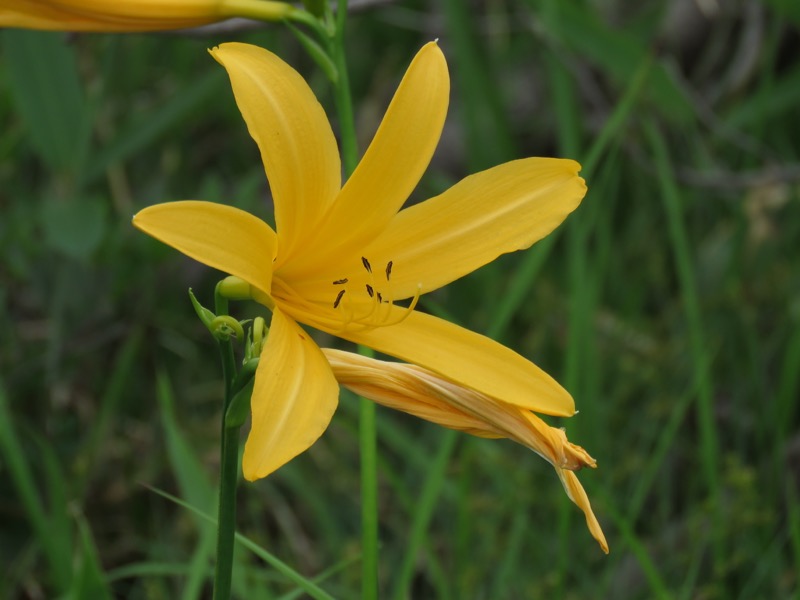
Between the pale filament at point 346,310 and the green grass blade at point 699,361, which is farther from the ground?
the pale filament at point 346,310

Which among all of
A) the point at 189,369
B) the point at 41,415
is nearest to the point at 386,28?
the point at 189,369

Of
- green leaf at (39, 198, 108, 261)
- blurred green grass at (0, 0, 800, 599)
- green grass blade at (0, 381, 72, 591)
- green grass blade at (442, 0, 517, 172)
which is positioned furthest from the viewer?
green grass blade at (442, 0, 517, 172)

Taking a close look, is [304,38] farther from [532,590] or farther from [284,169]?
[532,590]

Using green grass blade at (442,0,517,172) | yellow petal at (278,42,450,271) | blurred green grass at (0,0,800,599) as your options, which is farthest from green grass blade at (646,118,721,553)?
yellow petal at (278,42,450,271)

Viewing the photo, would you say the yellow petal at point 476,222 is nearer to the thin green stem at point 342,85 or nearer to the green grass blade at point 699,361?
the thin green stem at point 342,85

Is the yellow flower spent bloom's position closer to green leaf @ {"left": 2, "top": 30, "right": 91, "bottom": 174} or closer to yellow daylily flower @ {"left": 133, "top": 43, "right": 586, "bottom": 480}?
yellow daylily flower @ {"left": 133, "top": 43, "right": 586, "bottom": 480}

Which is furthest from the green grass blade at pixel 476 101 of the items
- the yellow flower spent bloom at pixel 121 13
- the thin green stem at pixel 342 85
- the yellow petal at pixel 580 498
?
the yellow petal at pixel 580 498

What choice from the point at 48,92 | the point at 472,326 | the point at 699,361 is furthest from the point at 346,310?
the point at 472,326
